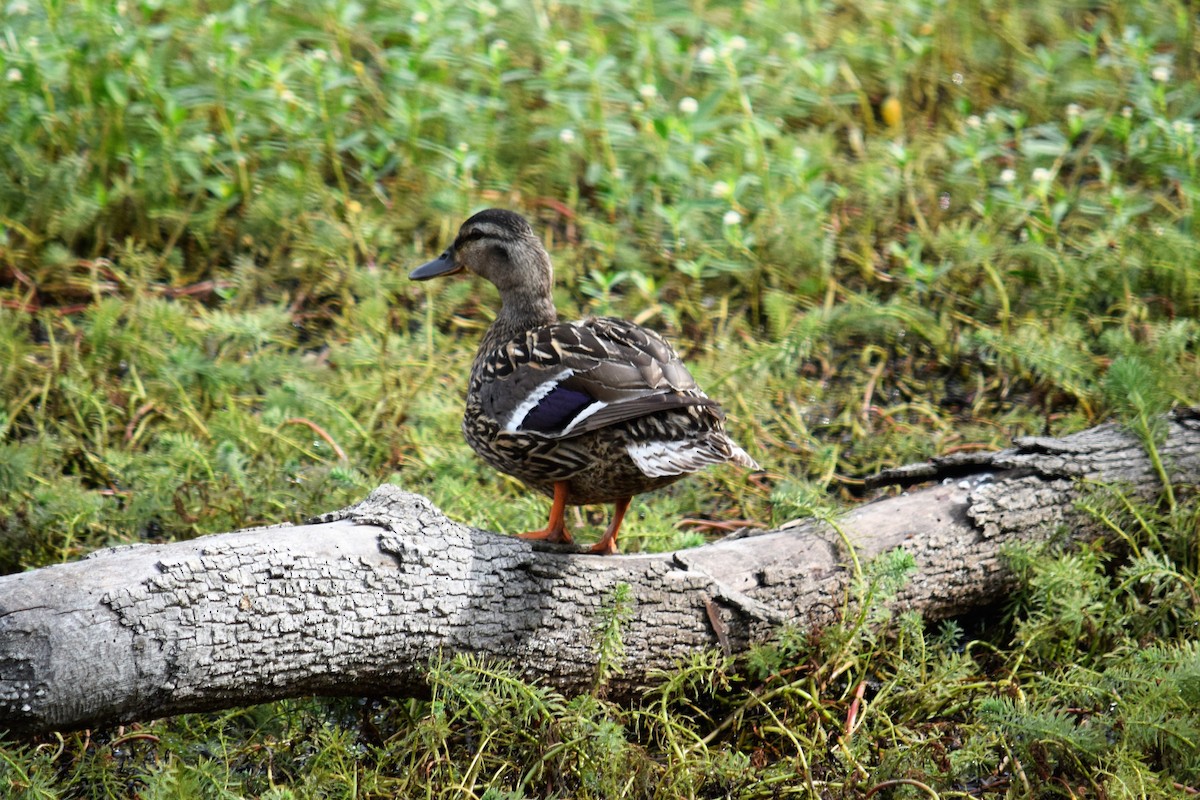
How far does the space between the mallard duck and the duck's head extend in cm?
23

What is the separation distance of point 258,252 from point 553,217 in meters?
1.47

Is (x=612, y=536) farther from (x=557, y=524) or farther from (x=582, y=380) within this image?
(x=582, y=380)

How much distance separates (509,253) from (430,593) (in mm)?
1624

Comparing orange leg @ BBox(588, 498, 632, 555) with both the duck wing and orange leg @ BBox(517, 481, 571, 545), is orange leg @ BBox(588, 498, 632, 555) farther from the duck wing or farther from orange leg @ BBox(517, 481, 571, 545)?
the duck wing

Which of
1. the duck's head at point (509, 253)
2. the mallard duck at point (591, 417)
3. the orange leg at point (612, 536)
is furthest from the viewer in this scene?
the duck's head at point (509, 253)

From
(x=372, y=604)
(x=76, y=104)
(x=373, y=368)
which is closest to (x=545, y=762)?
(x=372, y=604)

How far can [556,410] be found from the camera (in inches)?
150

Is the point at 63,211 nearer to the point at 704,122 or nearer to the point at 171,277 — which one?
the point at 171,277

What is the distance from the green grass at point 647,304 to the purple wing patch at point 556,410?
25.1 inches

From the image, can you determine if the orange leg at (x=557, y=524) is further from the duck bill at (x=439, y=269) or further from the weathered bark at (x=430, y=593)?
the duck bill at (x=439, y=269)

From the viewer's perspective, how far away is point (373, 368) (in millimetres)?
5348

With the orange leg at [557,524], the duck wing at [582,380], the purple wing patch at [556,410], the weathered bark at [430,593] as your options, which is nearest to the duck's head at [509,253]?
the duck wing at [582,380]

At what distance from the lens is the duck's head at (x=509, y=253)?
457 centimetres

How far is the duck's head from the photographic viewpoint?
457 centimetres
